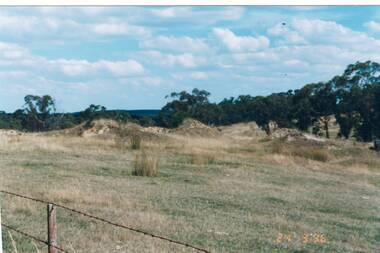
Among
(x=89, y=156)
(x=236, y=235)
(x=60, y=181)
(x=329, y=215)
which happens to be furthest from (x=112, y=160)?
(x=236, y=235)

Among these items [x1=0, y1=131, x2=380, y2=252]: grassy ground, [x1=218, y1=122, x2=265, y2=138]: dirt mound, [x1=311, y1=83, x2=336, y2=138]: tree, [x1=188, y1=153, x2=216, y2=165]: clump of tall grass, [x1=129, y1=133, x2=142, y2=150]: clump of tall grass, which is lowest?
[x1=0, y1=131, x2=380, y2=252]: grassy ground

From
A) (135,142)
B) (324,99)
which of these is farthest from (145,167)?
(324,99)

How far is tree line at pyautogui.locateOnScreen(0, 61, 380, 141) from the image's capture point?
21828 millimetres

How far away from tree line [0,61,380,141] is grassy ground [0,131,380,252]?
1583 mm

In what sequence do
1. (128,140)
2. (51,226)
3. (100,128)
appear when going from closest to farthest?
(51,226)
(128,140)
(100,128)

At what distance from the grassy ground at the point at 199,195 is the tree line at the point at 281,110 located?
1583 mm

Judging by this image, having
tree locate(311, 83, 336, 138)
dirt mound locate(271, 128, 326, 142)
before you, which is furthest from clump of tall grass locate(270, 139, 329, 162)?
tree locate(311, 83, 336, 138)

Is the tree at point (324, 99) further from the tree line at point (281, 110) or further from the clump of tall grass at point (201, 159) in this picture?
the clump of tall grass at point (201, 159)

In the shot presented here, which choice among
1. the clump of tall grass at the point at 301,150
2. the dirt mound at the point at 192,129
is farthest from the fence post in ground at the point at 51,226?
the clump of tall grass at the point at 301,150

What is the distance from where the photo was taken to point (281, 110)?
1340 inches

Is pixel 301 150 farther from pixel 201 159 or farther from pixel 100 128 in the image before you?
pixel 100 128

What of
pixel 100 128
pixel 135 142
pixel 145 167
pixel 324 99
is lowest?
pixel 145 167

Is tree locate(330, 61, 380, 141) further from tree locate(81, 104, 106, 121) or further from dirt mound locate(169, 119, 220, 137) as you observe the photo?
tree locate(81, 104, 106, 121)

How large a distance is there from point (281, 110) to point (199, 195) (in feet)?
69.0
